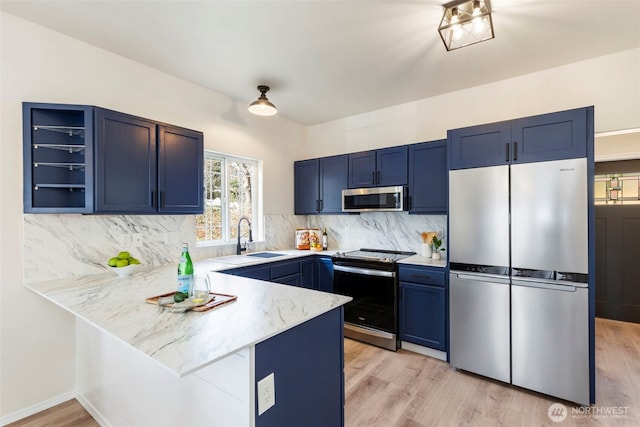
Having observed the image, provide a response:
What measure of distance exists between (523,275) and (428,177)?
125 cm

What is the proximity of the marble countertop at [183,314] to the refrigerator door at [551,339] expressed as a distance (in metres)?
1.60

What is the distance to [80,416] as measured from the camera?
2094 mm

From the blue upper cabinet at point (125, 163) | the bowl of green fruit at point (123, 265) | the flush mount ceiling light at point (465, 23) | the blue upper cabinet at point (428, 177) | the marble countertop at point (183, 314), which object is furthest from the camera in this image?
the blue upper cabinet at point (428, 177)

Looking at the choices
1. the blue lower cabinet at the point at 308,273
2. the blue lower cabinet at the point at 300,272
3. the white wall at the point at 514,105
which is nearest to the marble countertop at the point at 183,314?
the blue lower cabinet at the point at 300,272

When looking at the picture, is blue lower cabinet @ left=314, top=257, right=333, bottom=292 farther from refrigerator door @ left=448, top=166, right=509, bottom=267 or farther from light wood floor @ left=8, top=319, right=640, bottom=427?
refrigerator door @ left=448, top=166, right=509, bottom=267

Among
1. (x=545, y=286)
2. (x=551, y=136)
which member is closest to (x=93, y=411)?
(x=545, y=286)

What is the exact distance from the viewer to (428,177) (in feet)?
10.2

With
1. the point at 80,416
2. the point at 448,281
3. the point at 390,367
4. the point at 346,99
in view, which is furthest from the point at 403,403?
the point at 346,99

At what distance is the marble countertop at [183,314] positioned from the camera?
42.0 inches

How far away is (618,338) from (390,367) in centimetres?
261

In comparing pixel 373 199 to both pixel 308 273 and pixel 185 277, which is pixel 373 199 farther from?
pixel 185 277

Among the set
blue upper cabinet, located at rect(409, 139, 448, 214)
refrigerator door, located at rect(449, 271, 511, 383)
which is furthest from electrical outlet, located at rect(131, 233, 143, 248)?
refrigerator door, located at rect(449, 271, 511, 383)

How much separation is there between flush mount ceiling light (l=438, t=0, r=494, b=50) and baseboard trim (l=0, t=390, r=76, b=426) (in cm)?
378

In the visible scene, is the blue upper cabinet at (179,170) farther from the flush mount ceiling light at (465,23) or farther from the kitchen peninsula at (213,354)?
the flush mount ceiling light at (465,23)
